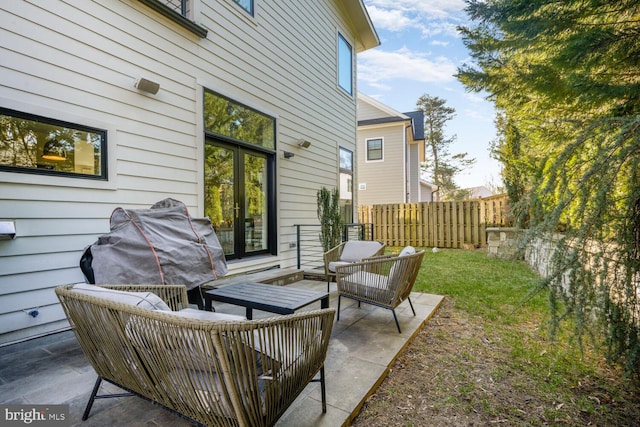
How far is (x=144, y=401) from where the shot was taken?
1.89 meters

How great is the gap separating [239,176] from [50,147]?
2433 millimetres

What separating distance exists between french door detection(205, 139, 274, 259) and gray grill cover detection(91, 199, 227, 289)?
1.32 metres

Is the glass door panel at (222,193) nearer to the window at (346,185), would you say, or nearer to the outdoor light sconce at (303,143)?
the outdoor light sconce at (303,143)

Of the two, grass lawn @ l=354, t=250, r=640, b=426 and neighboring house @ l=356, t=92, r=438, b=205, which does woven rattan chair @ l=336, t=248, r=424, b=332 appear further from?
neighboring house @ l=356, t=92, r=438, b=205

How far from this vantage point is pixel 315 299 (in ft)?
8.30

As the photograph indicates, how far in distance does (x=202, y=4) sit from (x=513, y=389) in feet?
18.4

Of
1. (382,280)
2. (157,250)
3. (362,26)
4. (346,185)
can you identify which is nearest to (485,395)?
(382,280)

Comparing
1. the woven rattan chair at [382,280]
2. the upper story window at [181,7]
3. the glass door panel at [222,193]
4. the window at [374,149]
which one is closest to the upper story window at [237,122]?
the glass door panel at [222,193]

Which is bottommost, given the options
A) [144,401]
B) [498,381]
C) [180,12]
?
[498,381]

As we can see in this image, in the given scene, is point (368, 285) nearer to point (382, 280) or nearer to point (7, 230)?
point (382, 280)

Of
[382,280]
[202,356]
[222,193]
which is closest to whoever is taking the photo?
[202,356]

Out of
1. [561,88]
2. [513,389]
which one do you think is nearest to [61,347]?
[513,389]

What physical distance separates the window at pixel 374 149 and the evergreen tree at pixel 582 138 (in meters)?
10.4

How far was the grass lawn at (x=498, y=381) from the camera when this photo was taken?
191 cm
